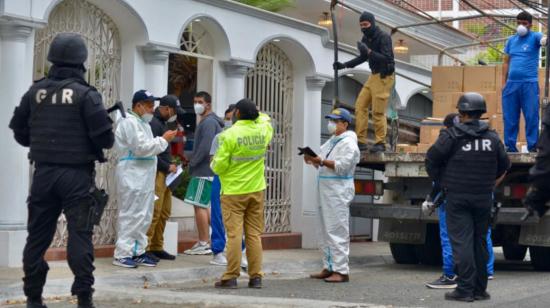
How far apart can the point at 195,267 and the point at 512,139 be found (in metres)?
3.97

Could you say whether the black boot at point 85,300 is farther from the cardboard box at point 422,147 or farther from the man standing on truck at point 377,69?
the cardboard box at point 422,147

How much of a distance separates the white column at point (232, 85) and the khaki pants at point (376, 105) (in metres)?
1.43

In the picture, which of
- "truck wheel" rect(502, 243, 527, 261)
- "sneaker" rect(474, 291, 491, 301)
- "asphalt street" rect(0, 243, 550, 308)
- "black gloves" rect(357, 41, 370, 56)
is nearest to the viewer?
"asphalt street" rect(0, 243, 550, 308)

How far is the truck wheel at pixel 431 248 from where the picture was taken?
13.2 metres

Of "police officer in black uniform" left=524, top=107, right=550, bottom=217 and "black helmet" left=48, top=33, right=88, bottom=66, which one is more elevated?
"black helmet" left=48, top=33, right=88, bottom=66

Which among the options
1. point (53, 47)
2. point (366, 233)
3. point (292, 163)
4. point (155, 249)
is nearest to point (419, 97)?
point (366, 233)

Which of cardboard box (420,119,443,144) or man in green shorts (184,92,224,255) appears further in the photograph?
cardboard box (420,119,443,144)

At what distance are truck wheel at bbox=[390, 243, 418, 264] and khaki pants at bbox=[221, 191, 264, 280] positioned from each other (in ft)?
12.2

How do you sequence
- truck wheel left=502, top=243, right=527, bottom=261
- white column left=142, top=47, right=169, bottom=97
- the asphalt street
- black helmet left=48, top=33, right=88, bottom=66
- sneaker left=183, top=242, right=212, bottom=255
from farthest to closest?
truck wheel left=502, top=243, right=527, bottom=261 → sneaker left=183, top=242, right=212, bottom=255 → white column left=142, top=47, right=169, bottom=97 → the asphalt street → black helmet left=48, top=33, right=88, bottom=66

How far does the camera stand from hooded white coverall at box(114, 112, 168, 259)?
34.7 ft

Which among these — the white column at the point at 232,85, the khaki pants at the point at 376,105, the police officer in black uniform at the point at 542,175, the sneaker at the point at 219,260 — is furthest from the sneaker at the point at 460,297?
the white column at the point at 232,85

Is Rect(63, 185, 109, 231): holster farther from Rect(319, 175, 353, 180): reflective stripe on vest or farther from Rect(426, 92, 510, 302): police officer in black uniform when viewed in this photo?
Rect(319, 175, 353, 180): reflective stripe on vest

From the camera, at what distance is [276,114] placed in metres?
14.7

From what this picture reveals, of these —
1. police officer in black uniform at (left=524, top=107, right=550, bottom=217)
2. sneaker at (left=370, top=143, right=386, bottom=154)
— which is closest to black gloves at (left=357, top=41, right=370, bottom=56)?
sneaker at (left=370, top=143, right=386, bottom=154)
